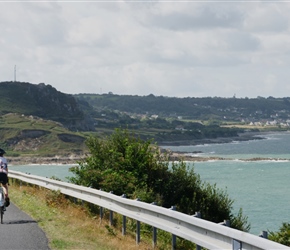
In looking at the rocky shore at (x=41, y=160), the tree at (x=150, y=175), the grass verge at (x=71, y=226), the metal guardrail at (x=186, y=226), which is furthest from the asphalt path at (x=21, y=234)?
the rocky shore at (x=41, y=160)

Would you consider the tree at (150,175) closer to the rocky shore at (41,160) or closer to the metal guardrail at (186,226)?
the metal guardrail at (186,226)

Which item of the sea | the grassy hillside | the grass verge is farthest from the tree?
the grassy hillside

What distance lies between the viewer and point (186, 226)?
955cm

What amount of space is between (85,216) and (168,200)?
6524mm

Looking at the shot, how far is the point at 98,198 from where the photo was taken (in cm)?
1443

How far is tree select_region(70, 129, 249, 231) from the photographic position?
66.1ft

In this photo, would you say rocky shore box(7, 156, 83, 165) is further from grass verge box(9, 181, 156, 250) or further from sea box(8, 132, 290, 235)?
grass verge box(9, 181, 156, 250)

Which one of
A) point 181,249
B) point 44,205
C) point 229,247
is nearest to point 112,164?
point 44,205

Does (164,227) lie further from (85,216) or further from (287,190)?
(287,190)

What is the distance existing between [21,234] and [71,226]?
139cm

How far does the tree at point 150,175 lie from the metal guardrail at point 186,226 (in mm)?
4967

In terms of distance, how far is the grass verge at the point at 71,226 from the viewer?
36.7ft

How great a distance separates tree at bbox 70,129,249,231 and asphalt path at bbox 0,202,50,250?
15.3 feet

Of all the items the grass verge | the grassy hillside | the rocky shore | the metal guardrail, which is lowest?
the rocky shore
